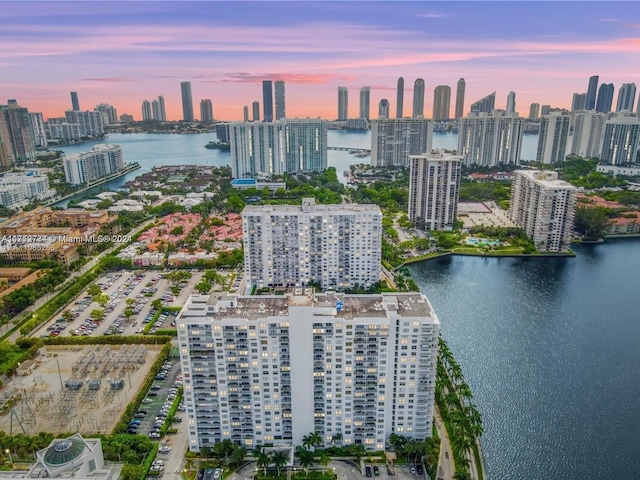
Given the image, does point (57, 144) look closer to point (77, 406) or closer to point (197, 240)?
point (197, 240)

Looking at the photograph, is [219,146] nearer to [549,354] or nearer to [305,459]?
[549,354]

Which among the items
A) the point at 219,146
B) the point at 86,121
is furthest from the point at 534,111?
the point at 86,121

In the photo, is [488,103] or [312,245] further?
[488,103]

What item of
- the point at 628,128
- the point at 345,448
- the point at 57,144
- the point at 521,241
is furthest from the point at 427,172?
the point at 57,144

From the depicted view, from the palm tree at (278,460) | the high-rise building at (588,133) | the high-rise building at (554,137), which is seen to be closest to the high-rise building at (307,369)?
the palm tree at (278,460)

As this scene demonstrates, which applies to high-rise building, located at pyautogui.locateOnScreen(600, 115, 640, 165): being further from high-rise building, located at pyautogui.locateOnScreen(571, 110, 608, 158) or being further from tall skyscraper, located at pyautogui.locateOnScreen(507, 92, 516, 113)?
tall skyscraper, located at pyautogui.locateOnScreen(507, 92, 516, 113)
